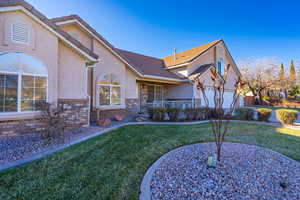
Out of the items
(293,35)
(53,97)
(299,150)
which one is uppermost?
(293,35)

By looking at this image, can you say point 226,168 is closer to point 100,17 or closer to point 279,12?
point 100,17

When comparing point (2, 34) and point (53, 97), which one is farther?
point (53, 97)

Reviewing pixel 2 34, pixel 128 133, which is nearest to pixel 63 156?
pixel 128 133

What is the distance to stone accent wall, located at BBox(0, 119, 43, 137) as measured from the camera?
520cm

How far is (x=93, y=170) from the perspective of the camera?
333 centimetres

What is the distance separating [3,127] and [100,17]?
10.0m

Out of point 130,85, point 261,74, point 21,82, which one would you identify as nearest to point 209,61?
point 130,85

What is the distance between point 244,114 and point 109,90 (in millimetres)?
10761

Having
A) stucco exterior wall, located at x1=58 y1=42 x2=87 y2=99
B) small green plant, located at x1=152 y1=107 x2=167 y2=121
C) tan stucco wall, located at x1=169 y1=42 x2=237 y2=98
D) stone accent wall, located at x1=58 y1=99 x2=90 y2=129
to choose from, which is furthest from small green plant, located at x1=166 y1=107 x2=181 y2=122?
stucco exterior wall, located at x1=58 y1=42 x2=87 y2=99

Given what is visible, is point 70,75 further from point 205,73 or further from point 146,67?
point 205,73

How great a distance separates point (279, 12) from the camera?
42.3ft

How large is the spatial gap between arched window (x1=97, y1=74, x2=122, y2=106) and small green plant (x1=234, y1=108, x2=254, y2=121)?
31.4 ft

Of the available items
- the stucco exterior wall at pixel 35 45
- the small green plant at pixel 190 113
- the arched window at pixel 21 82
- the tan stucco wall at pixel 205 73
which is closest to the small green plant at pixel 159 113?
the small green plant at pixel 190 113

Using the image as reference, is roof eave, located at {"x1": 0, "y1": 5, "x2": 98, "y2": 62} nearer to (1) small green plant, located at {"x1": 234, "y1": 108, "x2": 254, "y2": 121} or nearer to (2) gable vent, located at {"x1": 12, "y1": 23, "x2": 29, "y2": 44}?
(2) gable vent, located at {"x1": 12, "y1": 23, "x2": 29, "y2": 44}
